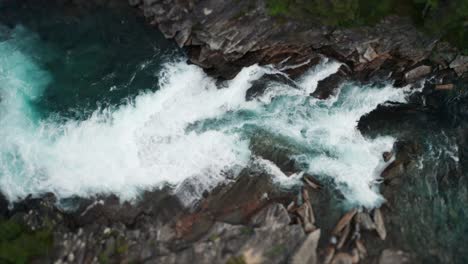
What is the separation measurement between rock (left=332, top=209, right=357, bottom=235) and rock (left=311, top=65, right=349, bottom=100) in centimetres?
1034

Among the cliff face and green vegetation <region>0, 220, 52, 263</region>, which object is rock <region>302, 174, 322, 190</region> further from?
green vegetation <region>0, 220, 52, 263</region>

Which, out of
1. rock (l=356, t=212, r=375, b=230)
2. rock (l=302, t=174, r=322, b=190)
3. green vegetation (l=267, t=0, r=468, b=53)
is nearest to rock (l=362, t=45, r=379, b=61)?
green vegetation (l=267, t=0, r=468, b=53)

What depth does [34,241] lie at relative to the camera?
25484 millimetres

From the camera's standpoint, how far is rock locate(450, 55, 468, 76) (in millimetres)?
34906

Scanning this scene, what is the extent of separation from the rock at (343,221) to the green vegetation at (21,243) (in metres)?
19.1

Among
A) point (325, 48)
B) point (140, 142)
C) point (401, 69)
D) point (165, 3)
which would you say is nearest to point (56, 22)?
point (165, 3)

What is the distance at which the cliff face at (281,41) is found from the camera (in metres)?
30.2

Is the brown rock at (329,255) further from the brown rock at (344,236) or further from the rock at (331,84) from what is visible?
the rock at (331,84)

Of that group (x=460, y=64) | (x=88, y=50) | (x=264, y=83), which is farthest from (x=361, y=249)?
(x=88, y=50)

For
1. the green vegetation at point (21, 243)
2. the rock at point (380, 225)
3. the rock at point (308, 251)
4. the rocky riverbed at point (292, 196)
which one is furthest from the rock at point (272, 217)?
the green vegetation at point (21, 243)

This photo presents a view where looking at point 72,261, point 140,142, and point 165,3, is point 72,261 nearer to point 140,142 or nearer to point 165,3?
point 140,142

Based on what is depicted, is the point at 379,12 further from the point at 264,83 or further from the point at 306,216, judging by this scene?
the point at 306,216

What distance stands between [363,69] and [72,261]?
1079 inches

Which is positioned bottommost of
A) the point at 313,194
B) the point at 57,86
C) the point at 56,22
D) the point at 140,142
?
the point at 313,194
